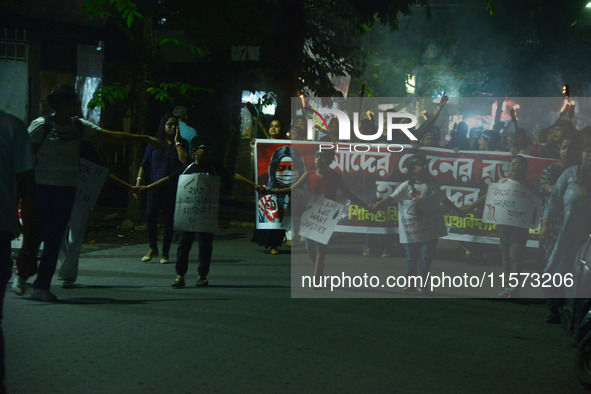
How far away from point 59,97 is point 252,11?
8.61 meters

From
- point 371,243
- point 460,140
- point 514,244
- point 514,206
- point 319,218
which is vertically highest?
point 460,140

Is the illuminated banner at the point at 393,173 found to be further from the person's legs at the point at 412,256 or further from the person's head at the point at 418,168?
the person's head at the point at 418,168

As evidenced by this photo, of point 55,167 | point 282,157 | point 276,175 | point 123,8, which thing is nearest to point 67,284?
point 55,167

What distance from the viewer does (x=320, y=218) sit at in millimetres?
9555

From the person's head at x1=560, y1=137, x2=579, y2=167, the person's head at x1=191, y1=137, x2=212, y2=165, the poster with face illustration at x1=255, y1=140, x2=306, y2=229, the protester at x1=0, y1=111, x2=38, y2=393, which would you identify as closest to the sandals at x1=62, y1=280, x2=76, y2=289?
the person's head at x1=191, y1=137, x2=212, y2=165

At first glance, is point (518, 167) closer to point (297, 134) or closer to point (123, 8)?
point (297, 134)

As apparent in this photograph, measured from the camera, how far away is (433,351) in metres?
6.33

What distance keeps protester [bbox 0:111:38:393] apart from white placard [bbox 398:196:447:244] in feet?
17.9

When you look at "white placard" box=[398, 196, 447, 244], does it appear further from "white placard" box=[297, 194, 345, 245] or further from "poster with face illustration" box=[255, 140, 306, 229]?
"poster with face illustration" box=[255, 140, 306, 229]

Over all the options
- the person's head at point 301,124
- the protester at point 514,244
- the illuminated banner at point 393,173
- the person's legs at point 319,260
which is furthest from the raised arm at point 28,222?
the person's head at point 301,124

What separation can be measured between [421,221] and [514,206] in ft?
3.43

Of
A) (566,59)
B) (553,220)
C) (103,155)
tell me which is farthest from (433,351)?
(566,59)

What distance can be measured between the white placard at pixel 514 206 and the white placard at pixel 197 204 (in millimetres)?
3122

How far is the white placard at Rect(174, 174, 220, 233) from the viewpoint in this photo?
9.09 m
